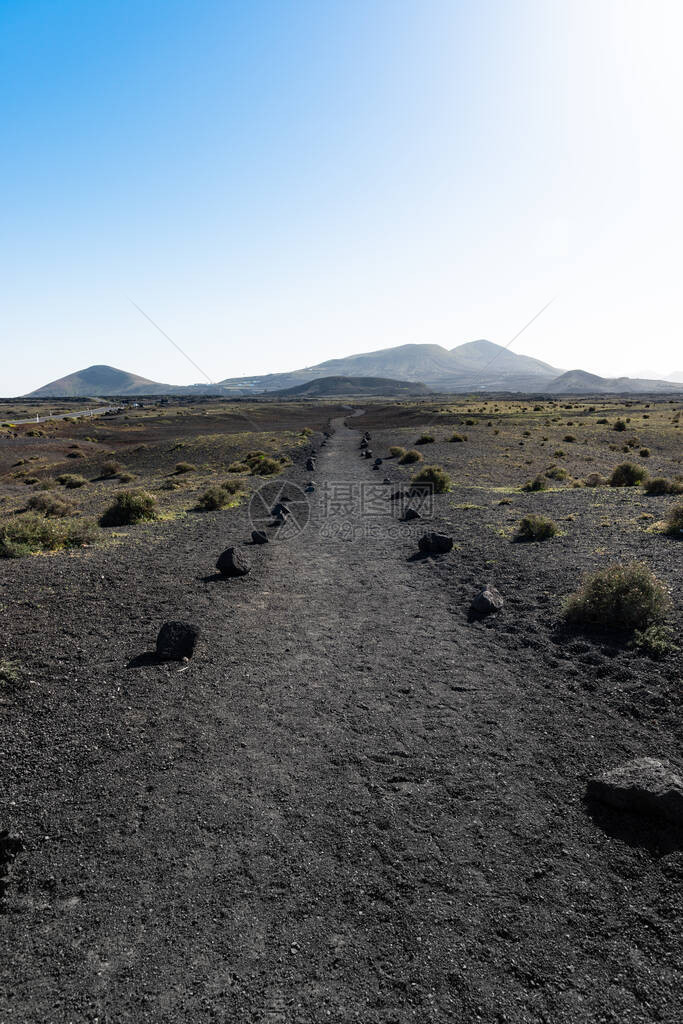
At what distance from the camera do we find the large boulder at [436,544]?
1641 cm

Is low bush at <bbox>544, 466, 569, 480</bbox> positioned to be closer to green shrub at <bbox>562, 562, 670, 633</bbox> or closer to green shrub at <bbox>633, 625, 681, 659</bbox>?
green shrub at <bbox>562, 562, 670, 633</bbox>

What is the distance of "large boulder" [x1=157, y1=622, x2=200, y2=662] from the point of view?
942 cm

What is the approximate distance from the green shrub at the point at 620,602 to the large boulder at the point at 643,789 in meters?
4.26

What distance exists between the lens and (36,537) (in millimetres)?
15922

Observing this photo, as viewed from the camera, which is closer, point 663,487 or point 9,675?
point 9,675

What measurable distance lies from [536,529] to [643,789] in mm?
11753

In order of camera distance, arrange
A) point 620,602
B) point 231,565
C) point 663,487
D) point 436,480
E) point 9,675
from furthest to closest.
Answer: point 436,480 < point 663,487 < point 231,565 < point 620,602 < point 9,675

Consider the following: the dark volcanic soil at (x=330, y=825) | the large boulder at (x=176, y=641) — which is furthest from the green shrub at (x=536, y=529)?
the large boulder at (x=176, y=641)

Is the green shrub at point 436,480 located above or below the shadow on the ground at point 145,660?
above

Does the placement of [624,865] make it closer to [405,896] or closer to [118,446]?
[405,896]

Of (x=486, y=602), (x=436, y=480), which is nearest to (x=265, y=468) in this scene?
(x=436, y=480)

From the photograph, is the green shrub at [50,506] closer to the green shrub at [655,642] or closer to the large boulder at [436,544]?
the large boulder at [436,544]

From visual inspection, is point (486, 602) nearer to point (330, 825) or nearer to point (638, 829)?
point (638, 829)

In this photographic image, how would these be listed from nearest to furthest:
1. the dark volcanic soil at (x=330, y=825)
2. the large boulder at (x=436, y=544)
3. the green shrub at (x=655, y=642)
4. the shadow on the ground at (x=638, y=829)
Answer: the dark volcanic soil at (x=330, y=825) → the shadow on the ground at (x=638, y=829) → the green shrub at (x=655, y=642) → the large boulder at (x=436, y=544)
